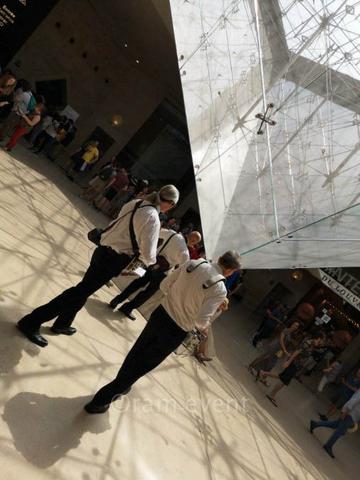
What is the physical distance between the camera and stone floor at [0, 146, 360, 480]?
2.85 m

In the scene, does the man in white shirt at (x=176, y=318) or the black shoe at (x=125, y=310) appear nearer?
the man in white shirt at (x=176, y=318)

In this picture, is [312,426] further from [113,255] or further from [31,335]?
[31,335]

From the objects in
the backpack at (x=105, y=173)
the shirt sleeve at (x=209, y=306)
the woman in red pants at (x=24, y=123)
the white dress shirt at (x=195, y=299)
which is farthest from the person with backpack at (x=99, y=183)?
the shirt sleeve at (x=209, y=306)

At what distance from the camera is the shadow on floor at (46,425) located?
8.64 ft

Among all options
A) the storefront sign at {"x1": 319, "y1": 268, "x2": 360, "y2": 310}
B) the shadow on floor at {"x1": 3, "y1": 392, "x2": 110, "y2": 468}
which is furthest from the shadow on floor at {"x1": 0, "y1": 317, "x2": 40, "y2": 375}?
the storefront sign at {"x1": 319, "y1": 268, "x2": 360, "y2": 310}

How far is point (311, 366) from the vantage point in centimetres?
1145

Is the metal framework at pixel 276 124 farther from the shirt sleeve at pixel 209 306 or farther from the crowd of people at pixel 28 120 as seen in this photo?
the crowd of people at pixel 28 120

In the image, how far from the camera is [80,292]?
11.5 feet

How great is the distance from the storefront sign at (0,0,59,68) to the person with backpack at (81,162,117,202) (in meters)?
4.01

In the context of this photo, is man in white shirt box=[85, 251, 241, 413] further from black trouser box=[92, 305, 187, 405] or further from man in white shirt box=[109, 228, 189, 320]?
man in white shirt box=[109, 228, 189, 320]

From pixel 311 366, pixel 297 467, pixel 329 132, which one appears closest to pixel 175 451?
pixel 297 467

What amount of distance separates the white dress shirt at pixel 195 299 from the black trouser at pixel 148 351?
0.06 metres

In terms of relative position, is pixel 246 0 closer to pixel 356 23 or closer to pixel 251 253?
pixel 356 23

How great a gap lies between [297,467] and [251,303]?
9.32m
